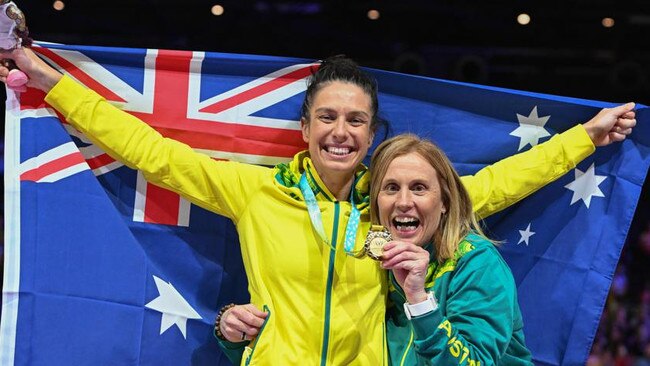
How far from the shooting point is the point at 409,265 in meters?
2.36

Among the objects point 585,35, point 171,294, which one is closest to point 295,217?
point 171,294

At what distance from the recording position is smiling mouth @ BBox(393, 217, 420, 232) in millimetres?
2619

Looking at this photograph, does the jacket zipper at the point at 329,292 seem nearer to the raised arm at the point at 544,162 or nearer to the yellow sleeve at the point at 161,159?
the yellow sleeve at the point at 161,159

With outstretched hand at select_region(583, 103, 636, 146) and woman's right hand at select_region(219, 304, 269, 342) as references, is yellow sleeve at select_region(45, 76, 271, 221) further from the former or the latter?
outstretched hand at select_region(583, 103, 636, 146)

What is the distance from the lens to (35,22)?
6.60m

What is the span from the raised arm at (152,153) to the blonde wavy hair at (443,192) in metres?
0.41

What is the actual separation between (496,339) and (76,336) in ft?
4.90

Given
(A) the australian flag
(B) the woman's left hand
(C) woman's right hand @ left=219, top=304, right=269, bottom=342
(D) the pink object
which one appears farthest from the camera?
(A) the australian flag

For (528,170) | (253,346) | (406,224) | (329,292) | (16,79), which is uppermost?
(16,79)

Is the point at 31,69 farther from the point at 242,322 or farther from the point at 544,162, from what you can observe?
the point at 544,162

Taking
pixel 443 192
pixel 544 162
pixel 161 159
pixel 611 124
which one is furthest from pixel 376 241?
pixel 611 124

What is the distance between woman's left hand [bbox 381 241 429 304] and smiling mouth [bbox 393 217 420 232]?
0.22m

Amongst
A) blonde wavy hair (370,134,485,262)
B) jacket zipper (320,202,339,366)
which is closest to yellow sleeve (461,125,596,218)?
blonde wavy hair (370,134,485,262)

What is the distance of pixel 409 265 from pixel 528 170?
102 cm
